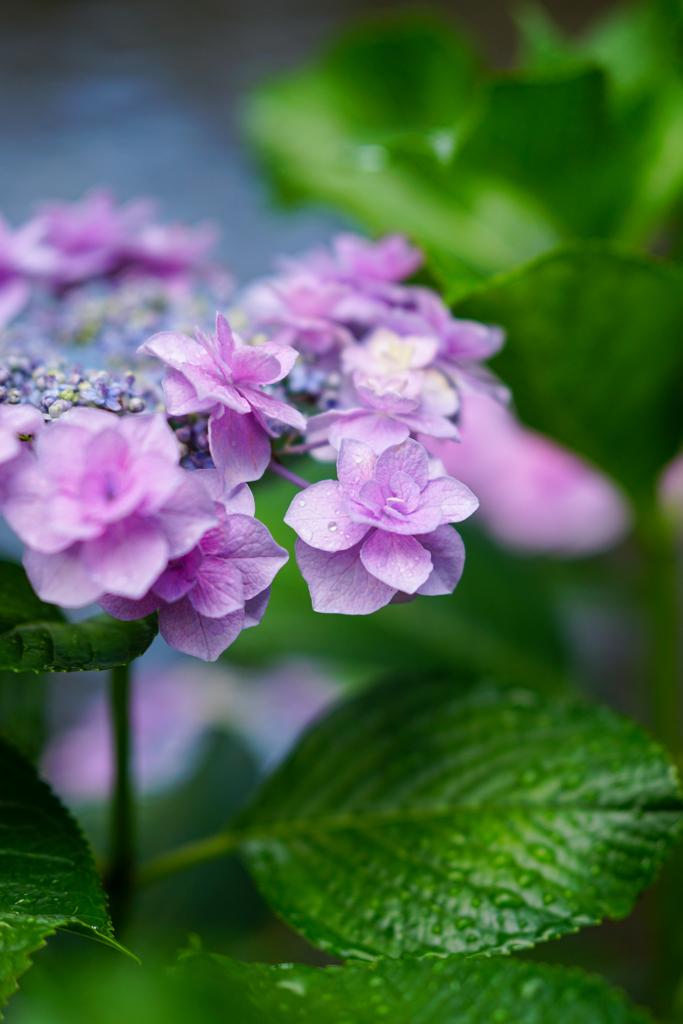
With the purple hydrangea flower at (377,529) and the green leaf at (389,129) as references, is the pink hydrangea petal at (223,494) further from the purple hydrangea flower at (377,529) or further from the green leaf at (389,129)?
the green leaf at (389,129)

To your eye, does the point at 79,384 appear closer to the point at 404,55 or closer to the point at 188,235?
the point at 188,235

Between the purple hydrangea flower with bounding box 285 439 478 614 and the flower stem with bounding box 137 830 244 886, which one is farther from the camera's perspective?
the flower stem with bounding box 137 830 244 886

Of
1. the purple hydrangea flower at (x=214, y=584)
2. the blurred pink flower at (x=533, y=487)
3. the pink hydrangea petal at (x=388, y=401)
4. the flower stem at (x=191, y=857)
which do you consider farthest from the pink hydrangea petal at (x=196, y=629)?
the blurred pink flower at (x=533, y=487)

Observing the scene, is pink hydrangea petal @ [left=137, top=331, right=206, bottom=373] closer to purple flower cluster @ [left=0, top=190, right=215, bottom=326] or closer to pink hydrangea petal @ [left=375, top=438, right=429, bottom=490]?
pink hydrangea petal @ [left=375, top=438, right=429, bottom=490]

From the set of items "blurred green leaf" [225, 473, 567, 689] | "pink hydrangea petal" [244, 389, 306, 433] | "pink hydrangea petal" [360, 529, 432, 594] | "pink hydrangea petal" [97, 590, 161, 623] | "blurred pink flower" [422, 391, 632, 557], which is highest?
"pink hydrangea petal" [244, 389, 306, 433]

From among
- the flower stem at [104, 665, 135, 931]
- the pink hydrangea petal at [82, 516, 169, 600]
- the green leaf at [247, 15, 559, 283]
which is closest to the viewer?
the pink hydrangea petal at [82, 516, 169, 600]

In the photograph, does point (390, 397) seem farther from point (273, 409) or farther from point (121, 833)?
point (121, 833)

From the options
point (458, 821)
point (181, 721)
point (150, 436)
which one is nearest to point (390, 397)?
point (150, 436)

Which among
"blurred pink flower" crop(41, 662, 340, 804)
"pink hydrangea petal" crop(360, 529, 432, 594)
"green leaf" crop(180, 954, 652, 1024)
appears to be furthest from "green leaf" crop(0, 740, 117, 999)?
"blurred pink flower" crop(41, 662, 340, 804)
